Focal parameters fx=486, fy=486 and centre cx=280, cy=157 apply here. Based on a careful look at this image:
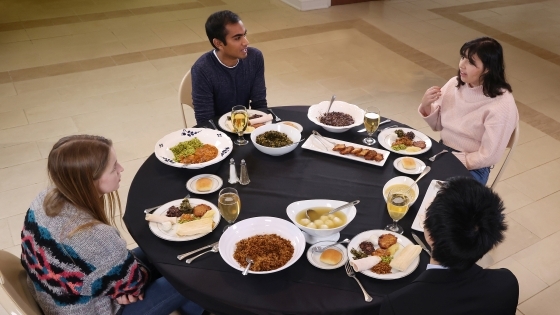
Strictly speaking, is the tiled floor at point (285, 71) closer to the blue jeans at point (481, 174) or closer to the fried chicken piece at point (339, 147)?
the blue jeans at point (481, 174)

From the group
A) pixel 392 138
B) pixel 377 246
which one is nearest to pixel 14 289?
pixel 377 246

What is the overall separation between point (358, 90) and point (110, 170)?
3438 millimetres

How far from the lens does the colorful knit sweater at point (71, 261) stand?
1.65 m

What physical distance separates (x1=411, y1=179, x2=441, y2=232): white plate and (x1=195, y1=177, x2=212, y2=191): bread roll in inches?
33.7

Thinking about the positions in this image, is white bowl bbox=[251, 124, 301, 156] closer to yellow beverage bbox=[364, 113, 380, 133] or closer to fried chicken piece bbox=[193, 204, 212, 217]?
yellow beverage bbox=[364, 113, 380, 133]

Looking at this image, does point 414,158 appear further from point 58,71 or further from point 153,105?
point 58,71

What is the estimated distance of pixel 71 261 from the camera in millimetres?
1662

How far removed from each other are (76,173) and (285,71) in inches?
147

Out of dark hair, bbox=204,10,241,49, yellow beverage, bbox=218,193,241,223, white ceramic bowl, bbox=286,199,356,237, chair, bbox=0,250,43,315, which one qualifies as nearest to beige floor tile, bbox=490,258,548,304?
white ceramic bowl, bbox=286,199,356,237

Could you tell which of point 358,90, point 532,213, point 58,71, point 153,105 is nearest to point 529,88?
point 358,90

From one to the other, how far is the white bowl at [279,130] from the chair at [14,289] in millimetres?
1095

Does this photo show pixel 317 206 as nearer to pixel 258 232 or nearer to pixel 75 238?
pixel 258 232

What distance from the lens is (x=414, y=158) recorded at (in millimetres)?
2229

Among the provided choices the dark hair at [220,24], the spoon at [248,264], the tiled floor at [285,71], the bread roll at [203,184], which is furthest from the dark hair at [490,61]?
the spoon at [248,264]
